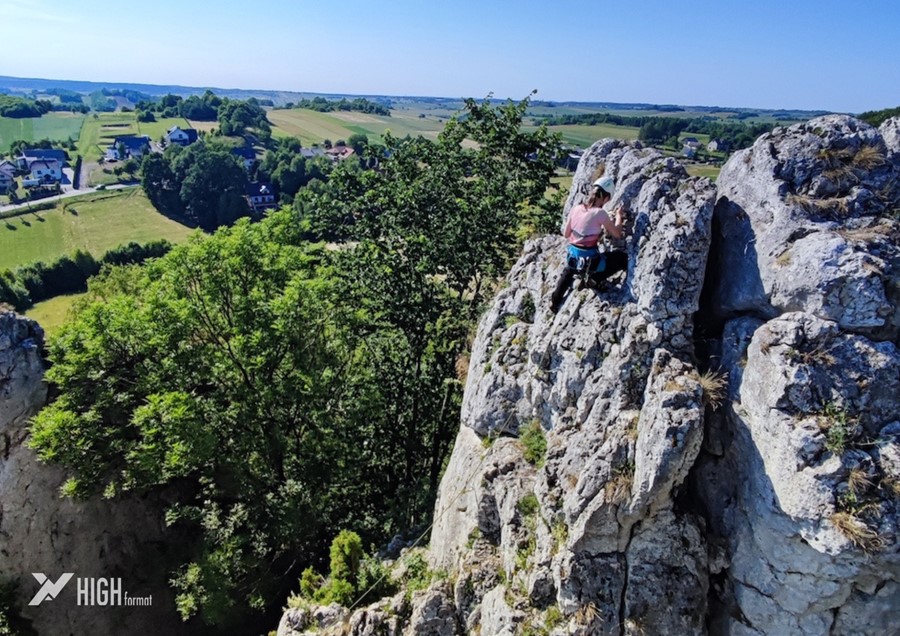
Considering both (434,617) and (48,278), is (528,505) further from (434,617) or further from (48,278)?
(48,278)

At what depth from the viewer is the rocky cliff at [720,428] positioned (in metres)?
8.17

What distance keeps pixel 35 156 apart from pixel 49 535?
532 feet

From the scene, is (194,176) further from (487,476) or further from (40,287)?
(487,476)

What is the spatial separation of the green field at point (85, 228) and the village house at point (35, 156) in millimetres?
33950

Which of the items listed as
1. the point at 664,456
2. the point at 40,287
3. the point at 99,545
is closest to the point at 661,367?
the point at 664,456

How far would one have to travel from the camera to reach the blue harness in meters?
11.1

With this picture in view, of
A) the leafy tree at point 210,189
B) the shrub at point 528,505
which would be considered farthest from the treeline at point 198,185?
the shrub at point 528,505

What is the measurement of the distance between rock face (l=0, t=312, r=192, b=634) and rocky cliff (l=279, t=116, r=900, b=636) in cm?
Result: 1324

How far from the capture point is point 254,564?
1823 centimetres

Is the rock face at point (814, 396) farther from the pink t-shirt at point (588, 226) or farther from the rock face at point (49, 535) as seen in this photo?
the rock face at point (49, 535)

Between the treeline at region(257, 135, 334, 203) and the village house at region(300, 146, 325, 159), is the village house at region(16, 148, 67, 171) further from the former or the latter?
the village house at region(300, 146, 325, 159)

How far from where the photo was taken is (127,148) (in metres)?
151

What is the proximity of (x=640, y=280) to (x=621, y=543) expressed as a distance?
481 centimetres

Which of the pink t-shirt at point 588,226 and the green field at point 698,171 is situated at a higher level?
the green field at point 698,171
